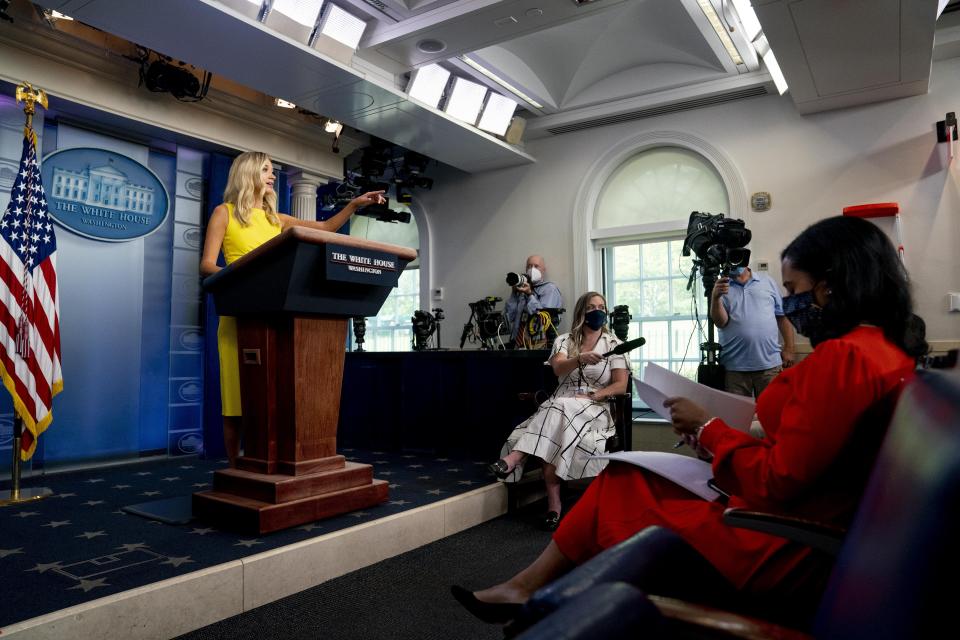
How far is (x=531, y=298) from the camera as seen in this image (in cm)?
561

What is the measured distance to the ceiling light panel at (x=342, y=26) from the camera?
12.6ft

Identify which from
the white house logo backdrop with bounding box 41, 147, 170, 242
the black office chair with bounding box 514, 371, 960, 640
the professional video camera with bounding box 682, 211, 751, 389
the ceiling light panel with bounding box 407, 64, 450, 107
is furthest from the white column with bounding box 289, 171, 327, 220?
the black office chair with bounding box 514, 371, 960, 640

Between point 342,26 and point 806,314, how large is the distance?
3551 mm

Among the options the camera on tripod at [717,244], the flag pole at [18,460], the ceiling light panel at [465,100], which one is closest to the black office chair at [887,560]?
the camera on tripod at [717,244]

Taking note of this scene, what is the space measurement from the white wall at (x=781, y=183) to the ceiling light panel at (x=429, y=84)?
4.91 feet

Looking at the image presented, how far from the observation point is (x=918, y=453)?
1.81ft

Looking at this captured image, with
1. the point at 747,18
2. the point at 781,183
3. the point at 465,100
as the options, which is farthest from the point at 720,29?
the point at 465,100

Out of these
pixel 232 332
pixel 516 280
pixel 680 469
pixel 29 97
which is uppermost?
pixel 29 97

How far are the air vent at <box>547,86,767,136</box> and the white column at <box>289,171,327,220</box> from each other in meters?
2.27

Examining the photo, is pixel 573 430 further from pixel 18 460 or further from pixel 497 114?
pixel 497 114

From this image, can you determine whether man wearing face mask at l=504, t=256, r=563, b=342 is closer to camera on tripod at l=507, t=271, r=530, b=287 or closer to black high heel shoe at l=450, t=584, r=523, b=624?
camera on tripod at l=507, t=271, r=530, b=287

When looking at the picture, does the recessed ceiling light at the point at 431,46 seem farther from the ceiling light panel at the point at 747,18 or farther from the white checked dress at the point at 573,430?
the white checked dress at the point at 573,430

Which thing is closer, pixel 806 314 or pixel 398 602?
pixel 806 314

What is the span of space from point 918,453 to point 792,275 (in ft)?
2.62
